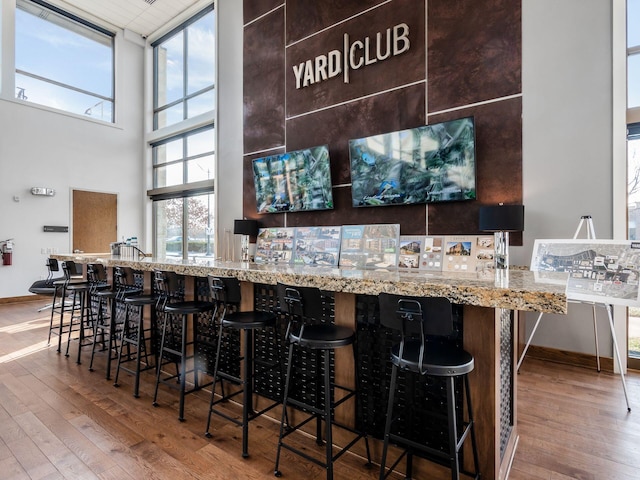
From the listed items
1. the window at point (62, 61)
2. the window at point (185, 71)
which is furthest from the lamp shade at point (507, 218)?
the window at point (62, 61)

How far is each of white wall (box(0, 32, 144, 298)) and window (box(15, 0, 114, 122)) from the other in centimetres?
26

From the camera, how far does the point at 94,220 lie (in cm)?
777

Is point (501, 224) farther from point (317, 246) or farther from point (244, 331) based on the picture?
point (244, 331)

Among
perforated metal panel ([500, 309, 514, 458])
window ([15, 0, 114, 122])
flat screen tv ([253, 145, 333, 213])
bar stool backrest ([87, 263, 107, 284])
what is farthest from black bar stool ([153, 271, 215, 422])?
window ([15, 0, 114, 122])

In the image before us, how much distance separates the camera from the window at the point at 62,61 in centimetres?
687

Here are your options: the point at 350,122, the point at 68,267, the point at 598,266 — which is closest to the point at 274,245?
the point at 350,122

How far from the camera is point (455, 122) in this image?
3.89 meters

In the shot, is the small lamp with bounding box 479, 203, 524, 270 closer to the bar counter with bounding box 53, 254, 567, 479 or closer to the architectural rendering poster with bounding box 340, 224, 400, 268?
the architectural rendering poster with bounding box 340, 224, 400, 268

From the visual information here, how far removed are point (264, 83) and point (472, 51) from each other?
334cm

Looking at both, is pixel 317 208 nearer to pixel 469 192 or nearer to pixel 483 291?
pixel 469 192

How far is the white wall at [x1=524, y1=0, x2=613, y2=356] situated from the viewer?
3357 mm

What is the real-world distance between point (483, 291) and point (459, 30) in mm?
3793

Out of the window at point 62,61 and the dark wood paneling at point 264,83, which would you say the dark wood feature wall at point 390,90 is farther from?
the window at point 62,61

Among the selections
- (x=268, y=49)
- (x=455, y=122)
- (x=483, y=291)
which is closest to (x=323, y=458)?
(x=483, y=291)
